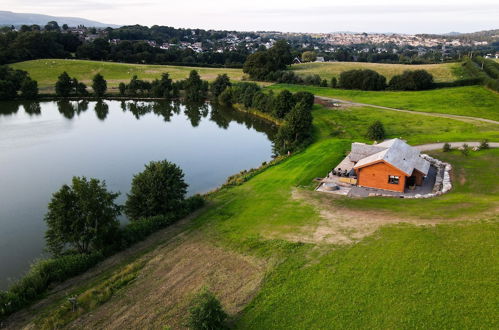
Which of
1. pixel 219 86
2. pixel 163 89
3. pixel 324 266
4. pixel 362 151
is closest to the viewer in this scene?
pixel 324 266

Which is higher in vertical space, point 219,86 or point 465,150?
point 219,86

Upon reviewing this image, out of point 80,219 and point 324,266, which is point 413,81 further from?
point 80,219

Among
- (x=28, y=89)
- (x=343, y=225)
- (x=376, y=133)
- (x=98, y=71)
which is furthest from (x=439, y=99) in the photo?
(x=98, y=71)

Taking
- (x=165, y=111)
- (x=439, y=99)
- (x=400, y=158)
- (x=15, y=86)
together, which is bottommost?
(x=165, y=111)

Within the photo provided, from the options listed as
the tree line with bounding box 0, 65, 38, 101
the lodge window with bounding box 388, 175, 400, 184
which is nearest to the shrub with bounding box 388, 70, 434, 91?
the lodge window with bounding box 388, 175, 400, 184

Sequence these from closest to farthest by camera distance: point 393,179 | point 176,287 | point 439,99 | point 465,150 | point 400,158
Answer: point 176,287 < point 393,179 < point 400,158 < point 465,150 < point 439,99

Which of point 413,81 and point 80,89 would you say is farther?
point 80,89
